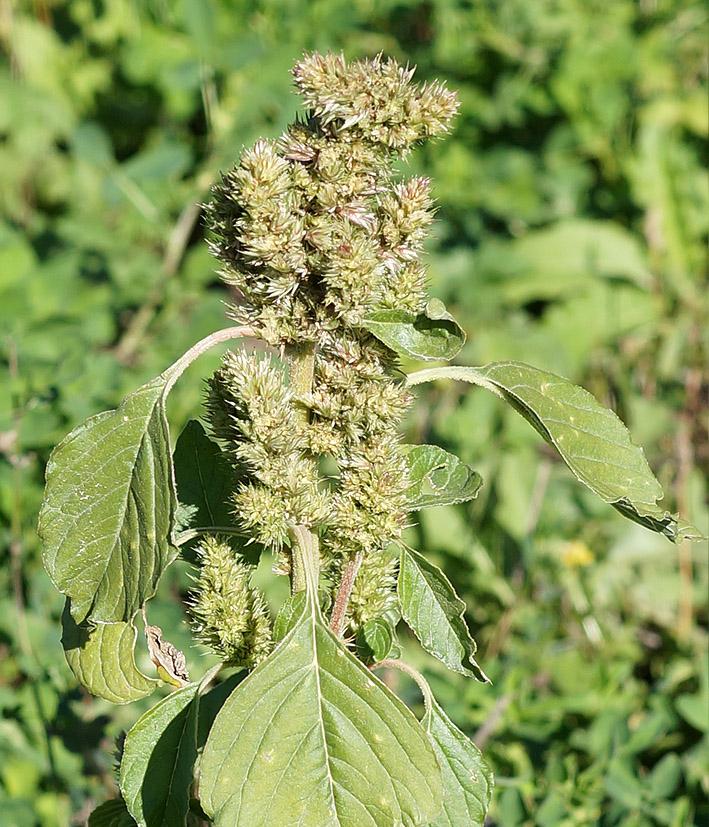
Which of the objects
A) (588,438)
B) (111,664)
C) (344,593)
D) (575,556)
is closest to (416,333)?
(588,438)

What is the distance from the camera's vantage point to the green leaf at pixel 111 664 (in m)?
1.48

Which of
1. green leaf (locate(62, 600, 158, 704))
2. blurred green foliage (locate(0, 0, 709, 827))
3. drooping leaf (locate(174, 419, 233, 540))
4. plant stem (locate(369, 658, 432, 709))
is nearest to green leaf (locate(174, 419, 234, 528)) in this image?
drooping leaf (locate(174, 419, 233, 540))

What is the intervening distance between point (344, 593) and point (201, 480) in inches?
14.3

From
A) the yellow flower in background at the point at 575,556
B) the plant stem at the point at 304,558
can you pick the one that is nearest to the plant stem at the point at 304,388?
the plant stem at the point at 304,558

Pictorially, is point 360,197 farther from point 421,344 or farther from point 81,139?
point 81,139

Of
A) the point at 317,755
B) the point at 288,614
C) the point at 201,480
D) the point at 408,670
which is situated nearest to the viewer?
the point at 317,755

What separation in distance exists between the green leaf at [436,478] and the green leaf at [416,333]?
22cm

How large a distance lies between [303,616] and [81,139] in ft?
11.4

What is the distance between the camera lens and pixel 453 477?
1.54m

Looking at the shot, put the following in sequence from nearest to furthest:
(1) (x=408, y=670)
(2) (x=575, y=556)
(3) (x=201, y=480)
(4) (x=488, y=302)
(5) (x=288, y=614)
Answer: (5) (x=288, y=614) < (1) (x=408, y=670) < (3) (x=201, y=480) < (2) (x=575, y=556) < (4) (x=488, y=302)

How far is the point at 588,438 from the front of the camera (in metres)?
1.39

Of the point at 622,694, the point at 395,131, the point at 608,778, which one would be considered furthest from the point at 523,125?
the point at 395,131

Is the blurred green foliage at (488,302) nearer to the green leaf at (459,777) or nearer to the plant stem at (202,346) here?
the green leaf at (459,777)

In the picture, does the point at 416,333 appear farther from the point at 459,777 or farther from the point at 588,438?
the point at 459,777
